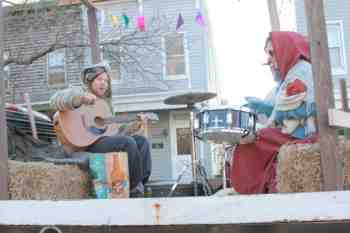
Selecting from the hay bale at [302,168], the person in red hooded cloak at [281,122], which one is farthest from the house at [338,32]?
the hay bale at [302,168]

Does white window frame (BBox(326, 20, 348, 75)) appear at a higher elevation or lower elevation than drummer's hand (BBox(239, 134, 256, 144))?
higher

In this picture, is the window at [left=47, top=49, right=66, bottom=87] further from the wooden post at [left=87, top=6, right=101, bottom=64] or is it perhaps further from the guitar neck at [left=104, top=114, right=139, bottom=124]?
the guitar neck at [left=104, top=114, right=139, bottom=124]

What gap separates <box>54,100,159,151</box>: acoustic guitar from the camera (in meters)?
2.89

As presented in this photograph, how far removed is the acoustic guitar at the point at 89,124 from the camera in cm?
289

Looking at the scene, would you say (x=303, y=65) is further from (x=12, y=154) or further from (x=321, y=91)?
(x=12, y=154)

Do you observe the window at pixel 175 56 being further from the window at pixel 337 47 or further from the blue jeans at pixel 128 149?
the blue jeans at pixel 128 149

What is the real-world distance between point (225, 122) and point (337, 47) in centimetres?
1230

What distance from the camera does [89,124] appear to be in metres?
3.01

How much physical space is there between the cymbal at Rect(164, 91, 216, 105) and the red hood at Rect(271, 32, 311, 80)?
2643 millimetres

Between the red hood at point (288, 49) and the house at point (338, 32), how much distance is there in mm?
11000

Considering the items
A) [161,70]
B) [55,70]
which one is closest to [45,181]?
[161,70]

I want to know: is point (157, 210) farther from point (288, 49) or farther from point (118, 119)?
point (118, 119)

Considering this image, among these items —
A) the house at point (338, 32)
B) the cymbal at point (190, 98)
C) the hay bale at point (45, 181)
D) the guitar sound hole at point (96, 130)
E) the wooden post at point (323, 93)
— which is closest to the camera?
the wooden post at point (323, 93)

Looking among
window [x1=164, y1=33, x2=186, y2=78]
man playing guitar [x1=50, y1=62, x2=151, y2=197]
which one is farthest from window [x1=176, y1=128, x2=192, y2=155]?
man playing guitar [x1=50, y1=62, x2=151, y2=197]
